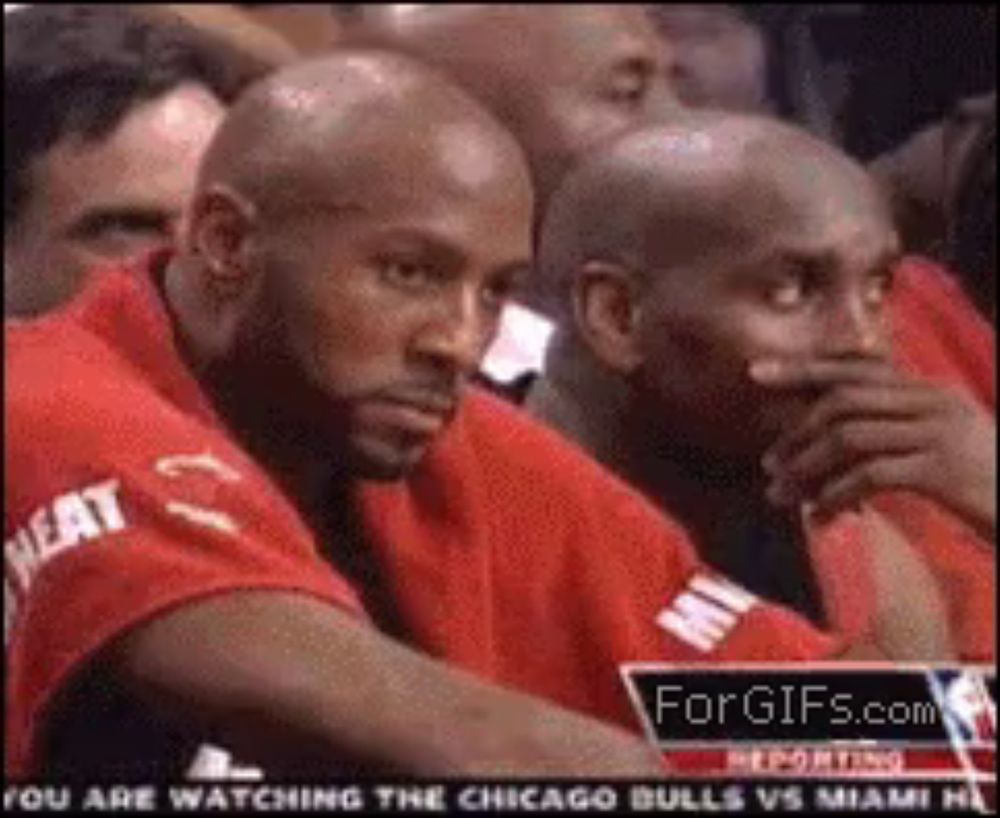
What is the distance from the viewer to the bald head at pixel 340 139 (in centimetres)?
124

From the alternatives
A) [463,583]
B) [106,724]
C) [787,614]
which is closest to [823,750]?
[787,614]

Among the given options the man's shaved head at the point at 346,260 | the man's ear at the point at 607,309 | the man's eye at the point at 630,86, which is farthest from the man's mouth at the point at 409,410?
the man's eye at the point at 630,86

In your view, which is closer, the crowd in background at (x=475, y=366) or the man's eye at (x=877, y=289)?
the crowd in background at (x=475, y=366)

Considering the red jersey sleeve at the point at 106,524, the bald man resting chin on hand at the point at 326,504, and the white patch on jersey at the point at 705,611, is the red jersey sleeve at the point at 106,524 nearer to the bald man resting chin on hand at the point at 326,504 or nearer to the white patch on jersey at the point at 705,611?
the bald man resting chin on hand at the point at 326,504

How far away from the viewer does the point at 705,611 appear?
1325 millimetres

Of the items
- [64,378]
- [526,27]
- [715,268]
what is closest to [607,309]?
[715,268]

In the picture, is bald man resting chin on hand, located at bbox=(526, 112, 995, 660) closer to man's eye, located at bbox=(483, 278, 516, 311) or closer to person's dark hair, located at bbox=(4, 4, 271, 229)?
man's eye, located at bbox=(483, 278, 516, 311)

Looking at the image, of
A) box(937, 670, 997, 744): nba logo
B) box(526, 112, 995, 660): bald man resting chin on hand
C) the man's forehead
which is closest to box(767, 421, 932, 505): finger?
box(526, 112, 995, 660): bald man resting chin on hand

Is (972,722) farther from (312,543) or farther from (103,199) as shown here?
(103,199)

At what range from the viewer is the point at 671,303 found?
1.35 meters

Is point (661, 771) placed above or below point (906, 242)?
below

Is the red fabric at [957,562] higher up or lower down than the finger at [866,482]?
lower down

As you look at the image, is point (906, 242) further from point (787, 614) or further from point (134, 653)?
point (134, 653)

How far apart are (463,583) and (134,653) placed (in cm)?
16
